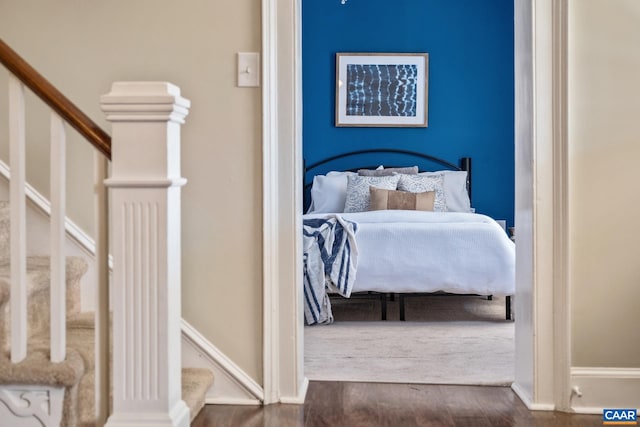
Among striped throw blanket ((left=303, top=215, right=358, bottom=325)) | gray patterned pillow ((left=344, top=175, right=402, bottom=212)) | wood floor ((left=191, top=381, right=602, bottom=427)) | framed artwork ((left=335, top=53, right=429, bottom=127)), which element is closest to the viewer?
wood floor ((left=191, top=381, right=602, bottom=427))

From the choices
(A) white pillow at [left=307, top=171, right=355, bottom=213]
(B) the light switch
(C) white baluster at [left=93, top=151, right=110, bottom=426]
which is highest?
(B) the light switch

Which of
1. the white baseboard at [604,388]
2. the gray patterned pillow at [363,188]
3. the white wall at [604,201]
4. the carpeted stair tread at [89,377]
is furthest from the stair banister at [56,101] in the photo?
the gray patterned pillow at [363,188]

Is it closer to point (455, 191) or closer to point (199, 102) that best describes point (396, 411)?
point (199, 102)

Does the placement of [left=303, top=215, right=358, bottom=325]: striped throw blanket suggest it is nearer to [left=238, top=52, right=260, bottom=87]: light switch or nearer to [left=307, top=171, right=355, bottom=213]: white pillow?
[left=307, top=171, right=355, bottom=213]: white pillow

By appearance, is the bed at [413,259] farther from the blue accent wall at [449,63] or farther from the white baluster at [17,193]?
the white baluster at [17,193]

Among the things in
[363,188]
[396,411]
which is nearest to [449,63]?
[363,188]

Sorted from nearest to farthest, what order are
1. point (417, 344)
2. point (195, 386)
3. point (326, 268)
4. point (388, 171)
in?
point (195, 386) < point (417, 344) < point (326, 268) < point (388, 171)

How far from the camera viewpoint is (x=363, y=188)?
5.99m

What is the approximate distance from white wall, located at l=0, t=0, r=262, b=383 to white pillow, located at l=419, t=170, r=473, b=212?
360 cm

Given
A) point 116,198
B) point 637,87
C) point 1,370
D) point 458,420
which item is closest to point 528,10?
point 637,87

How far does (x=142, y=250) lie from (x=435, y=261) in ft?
9.61

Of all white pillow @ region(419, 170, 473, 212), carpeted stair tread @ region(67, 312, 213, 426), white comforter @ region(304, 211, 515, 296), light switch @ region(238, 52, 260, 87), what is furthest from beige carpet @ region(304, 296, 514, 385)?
light switch @ region(238, 52, 260, 87)

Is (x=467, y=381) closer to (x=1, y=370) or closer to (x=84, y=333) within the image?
(x=84, y=333)

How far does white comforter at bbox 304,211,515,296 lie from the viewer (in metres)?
4.51
